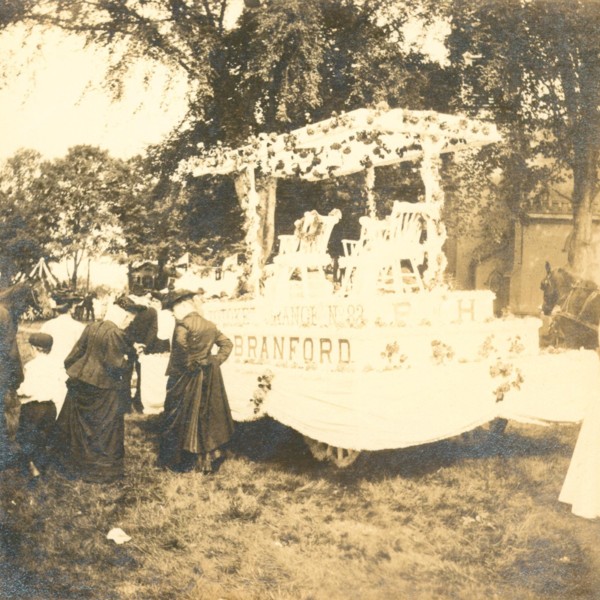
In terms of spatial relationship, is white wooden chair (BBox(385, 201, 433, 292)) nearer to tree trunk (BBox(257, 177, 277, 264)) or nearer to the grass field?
tree trunk (BBox(257, 177, 277, 264))

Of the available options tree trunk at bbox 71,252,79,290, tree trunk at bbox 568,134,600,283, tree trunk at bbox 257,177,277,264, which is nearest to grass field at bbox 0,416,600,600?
tree trunk at bbox 71,252,79,290

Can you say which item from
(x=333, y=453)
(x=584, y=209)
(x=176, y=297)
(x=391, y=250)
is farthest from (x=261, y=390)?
(x=584, y=209)

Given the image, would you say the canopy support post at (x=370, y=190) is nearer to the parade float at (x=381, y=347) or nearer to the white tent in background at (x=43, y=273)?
the parade float at (x=381, y=347)

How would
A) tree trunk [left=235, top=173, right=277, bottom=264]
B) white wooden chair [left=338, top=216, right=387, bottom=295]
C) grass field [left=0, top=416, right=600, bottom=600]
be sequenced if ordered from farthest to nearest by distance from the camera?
tree trunk [left=235, top=173, right=277, bottom=264] → white wooden chair [left=338, top=216, right=387, bottom=295] → grass field [left=0, top=416, right=600, bottom=600]

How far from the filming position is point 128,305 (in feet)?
13.5

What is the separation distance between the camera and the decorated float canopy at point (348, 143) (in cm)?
421

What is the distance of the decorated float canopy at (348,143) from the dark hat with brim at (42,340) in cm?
122

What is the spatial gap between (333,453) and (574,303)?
5.25 feet

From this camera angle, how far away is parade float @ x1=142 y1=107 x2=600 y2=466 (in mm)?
3920

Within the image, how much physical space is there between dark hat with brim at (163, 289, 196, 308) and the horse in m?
2.04

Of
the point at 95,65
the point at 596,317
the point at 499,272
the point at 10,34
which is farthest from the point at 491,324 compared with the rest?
the point at 10,34

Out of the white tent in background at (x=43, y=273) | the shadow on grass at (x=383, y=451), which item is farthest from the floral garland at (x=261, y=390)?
the white tent in background at (x=43, y=273)

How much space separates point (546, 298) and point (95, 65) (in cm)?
288

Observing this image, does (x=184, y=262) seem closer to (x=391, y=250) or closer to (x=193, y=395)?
(x=193, y=395)
